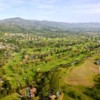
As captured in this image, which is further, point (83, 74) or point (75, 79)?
point (83, 74)

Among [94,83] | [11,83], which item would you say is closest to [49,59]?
[11,83]

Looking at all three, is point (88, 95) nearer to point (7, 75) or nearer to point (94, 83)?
point (94, 83)

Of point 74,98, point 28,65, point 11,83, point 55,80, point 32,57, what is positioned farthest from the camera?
point 32,57

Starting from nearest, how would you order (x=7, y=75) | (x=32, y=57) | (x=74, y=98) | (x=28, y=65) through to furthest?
1. (x=74, y=98)
2. (x=7, y=75)
3. (x=28, y=65)
4. (x=32, y=57)

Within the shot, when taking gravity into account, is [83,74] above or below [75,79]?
above

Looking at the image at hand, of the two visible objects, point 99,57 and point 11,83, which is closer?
point 11,83

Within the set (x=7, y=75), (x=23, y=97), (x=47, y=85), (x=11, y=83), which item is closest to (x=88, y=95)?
(x=47, y=85)

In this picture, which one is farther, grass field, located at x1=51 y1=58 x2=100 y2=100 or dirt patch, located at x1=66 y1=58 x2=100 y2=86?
dirt patch, located at x1=66 y1=58 x2=100 y2=86

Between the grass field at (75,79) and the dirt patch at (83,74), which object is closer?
the grass field at (75,79)

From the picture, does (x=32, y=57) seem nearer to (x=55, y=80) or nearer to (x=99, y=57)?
(x=99, y=57)
